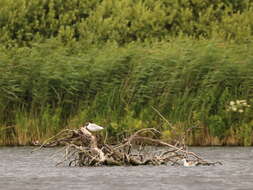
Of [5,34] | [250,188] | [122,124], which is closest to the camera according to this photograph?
[250,188]

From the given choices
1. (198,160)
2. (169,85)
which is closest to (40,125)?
(169,85)

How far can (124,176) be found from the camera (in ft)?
44.7

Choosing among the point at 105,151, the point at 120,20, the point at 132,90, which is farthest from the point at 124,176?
the point at 120,20

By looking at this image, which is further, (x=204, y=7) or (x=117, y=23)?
(x=204, y=7)

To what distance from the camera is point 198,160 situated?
1508 cm

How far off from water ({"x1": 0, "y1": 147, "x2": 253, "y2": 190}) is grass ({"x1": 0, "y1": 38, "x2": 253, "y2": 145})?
319cm

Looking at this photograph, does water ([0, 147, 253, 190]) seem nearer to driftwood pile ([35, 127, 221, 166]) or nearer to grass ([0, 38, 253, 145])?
driftwood pile ([35, 127, 221, 166])

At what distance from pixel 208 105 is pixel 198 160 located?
16.4 ft

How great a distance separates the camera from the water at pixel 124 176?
1252 cm

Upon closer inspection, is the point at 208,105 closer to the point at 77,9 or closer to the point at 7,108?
the point at 7,108

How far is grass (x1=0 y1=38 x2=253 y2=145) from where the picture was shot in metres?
19.8

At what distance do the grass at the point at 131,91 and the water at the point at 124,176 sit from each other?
10.5 feet

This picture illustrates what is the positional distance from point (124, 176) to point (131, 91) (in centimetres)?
657

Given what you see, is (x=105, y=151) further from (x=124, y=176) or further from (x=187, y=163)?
(x=124, y=176)
